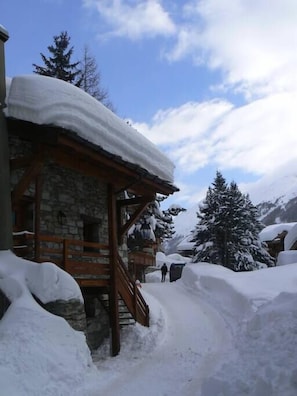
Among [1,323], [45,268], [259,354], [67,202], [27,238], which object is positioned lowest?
[259,354]

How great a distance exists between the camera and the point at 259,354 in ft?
20.8

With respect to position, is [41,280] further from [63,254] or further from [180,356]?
[180,356]

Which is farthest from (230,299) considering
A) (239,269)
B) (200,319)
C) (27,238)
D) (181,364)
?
(239,269)

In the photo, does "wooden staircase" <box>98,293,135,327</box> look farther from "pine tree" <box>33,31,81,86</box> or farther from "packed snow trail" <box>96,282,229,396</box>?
"pine tree" <box>33,31,81,86</box>

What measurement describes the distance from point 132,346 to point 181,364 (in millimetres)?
2357

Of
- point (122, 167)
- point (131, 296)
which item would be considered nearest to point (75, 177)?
point (122, 167)

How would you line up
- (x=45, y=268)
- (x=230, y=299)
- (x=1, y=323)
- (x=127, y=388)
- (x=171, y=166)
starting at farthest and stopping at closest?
(x=230, y=299)
(x=171, y=166)
(x=45, y=268)
(x=127, y=388)
(x=1, y=323)

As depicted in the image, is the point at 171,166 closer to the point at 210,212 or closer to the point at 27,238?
the point at 27,238

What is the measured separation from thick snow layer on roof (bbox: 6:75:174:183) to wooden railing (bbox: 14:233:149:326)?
97.8 inches

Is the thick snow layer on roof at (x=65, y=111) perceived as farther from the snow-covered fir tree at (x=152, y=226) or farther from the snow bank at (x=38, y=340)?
the snow-covered fir tree at (x=152, y=226)

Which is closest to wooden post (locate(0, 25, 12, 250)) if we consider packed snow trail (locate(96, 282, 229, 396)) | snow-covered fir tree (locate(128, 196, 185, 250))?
packed snow trail (locate(96, 282, 229, 396))

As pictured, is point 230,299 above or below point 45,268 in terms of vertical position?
below

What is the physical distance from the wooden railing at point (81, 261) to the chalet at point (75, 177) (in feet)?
0.08

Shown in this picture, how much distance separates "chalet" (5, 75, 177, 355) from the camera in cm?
951
